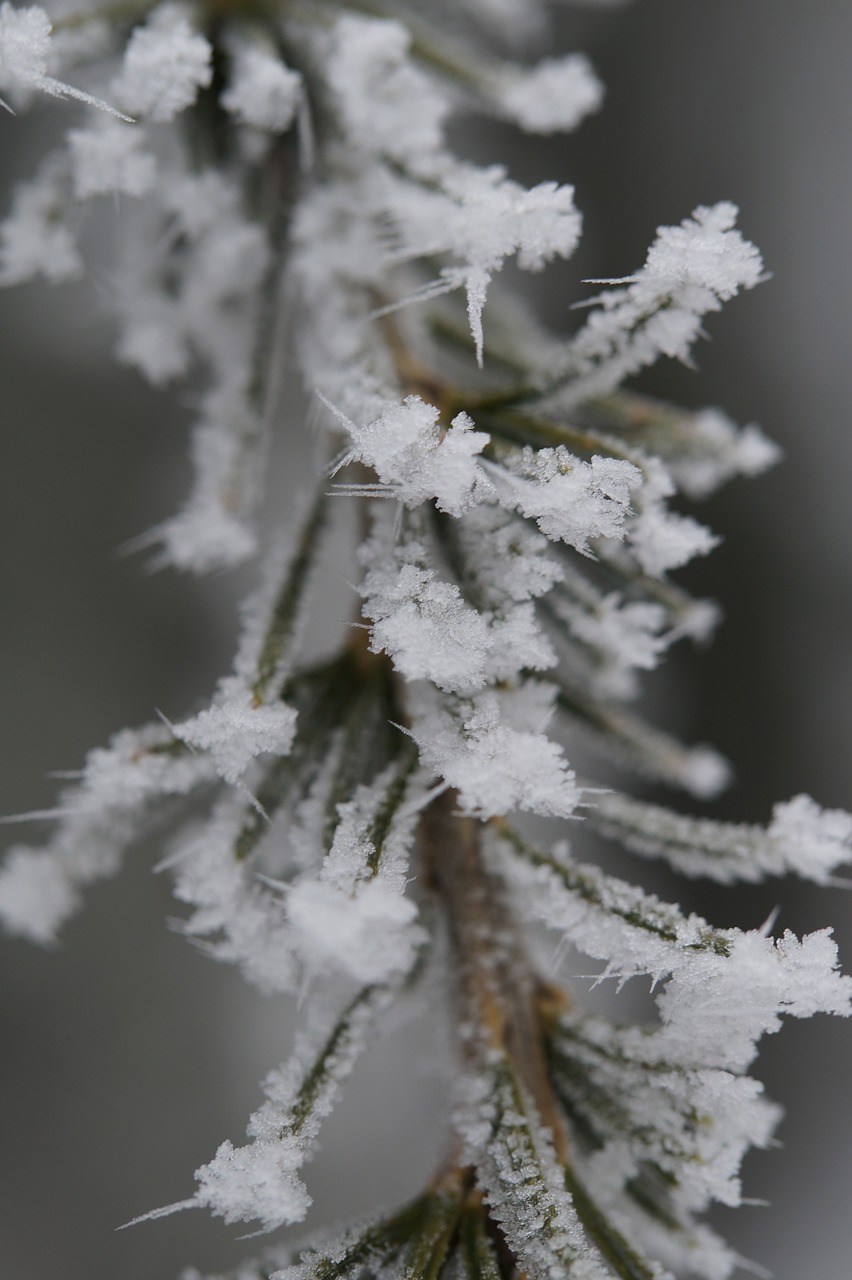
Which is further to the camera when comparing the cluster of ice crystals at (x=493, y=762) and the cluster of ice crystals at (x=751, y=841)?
the cluster of ice crystals at (x=751, y=841)

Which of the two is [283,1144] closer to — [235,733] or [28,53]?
[235,733]

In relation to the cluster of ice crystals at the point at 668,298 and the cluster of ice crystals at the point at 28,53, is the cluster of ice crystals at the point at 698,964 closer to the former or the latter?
the cluster of ice crystals at the point at 668,298

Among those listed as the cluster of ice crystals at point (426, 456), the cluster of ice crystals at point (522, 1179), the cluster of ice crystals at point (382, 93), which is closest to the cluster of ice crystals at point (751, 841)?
the cluster of ice crystals at point (522, 1179)

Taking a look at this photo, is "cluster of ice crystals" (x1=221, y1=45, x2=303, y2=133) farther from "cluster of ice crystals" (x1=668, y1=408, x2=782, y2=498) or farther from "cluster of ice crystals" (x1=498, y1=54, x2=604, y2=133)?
"cluster of ice crystals" (x1=668, y1=408, x2=782, y2=498)

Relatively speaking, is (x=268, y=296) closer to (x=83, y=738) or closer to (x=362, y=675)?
(x=362, y=675)

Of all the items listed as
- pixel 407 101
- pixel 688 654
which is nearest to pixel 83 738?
pixel 688 654

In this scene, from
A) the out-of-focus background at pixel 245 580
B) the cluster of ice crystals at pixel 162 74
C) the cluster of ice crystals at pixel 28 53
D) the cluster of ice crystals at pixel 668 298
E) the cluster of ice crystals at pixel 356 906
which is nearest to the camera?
the cluster of ice crystals at pixel 356 906
